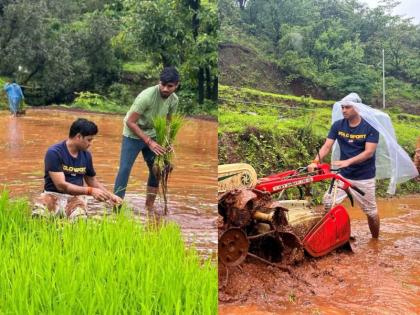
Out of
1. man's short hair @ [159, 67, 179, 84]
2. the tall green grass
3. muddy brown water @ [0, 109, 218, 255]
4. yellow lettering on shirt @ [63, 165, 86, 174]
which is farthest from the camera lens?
muddy brown water @ [0, 109, 218, 255]

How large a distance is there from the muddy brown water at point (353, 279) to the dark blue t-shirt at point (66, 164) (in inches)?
59.8

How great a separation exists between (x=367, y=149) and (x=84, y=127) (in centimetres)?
179

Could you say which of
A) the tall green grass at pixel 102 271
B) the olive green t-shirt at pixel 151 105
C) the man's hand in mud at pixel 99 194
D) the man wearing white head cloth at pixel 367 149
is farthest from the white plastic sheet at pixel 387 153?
the man's hand in mud at pixel 99 194

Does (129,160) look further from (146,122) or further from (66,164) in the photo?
(66,164)

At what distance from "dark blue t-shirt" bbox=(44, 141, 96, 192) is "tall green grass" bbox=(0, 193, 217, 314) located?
0.30 metres

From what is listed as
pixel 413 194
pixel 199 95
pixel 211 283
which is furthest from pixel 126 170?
pixel 413 194

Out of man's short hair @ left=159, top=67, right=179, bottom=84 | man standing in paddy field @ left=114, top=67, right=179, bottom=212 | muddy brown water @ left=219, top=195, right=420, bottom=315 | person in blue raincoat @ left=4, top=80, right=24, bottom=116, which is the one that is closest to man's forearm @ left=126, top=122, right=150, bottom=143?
man standing in paddy field @ left=114, top=67, right=179, bottom=212

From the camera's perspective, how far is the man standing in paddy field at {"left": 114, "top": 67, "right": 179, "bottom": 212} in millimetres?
3439

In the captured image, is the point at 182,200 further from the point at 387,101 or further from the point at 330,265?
the point at 387,101

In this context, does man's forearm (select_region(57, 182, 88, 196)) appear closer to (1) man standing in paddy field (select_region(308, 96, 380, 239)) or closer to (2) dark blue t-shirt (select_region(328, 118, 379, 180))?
(1) man standing in paddy field (select_region(308, 96, 380, 239))

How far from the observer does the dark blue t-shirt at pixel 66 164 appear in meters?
3.59

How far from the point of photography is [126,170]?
3715mm

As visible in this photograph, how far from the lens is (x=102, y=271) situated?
2721mm

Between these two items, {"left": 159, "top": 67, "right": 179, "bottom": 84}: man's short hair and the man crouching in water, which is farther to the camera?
the man crouching in water
